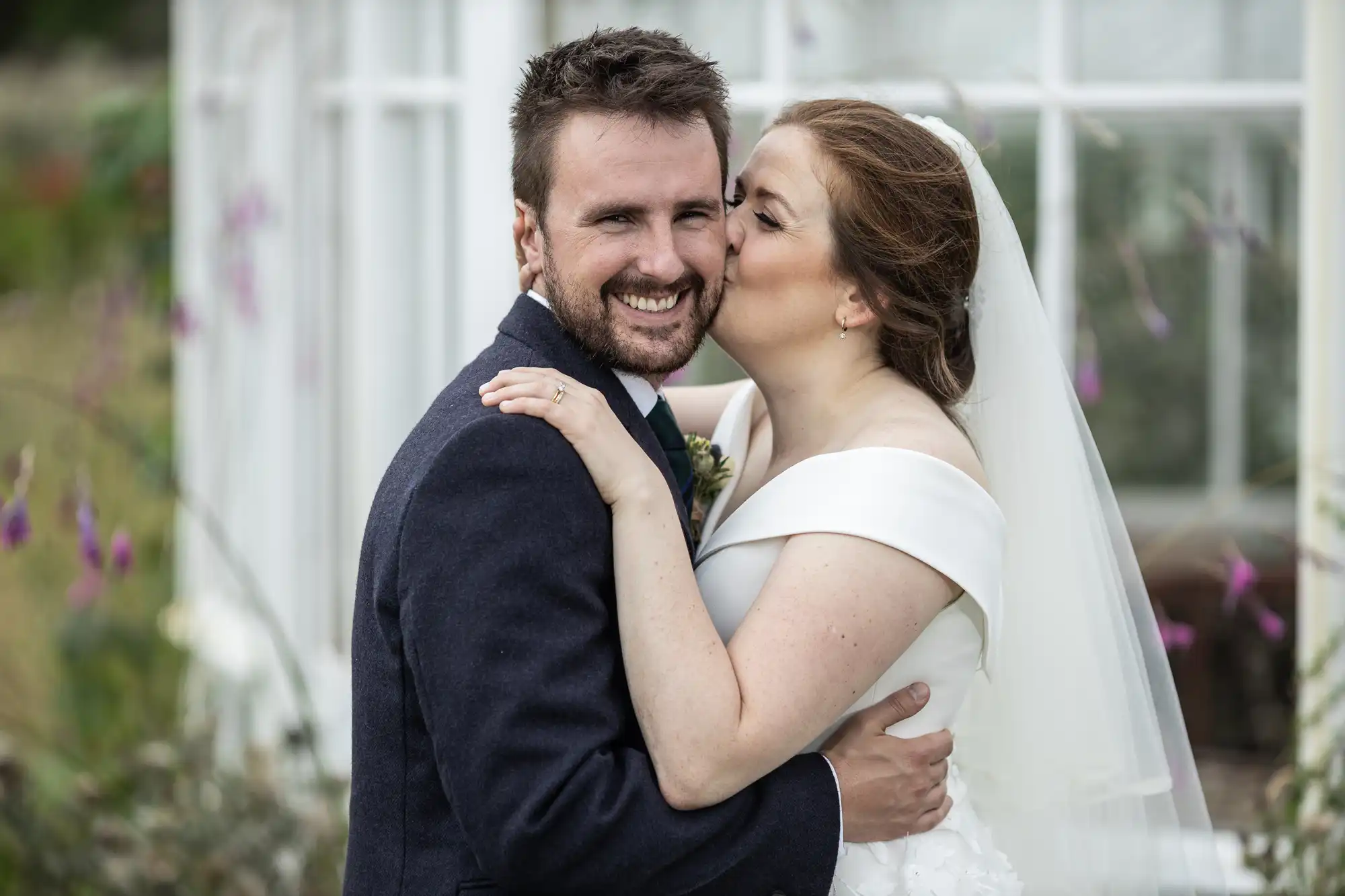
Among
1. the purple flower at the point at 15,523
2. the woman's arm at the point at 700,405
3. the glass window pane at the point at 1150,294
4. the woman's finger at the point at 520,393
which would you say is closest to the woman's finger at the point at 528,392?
the woman's finger at the point at 520,393

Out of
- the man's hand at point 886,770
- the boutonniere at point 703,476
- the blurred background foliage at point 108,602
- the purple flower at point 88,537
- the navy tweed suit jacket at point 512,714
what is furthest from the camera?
the blurred background foliage at point 108,602

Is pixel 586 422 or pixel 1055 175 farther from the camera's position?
pixel 1055 175

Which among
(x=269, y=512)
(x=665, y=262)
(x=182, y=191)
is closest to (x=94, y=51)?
(x=182, y=191)

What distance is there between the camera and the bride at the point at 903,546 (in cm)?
207

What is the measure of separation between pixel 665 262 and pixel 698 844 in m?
0.82

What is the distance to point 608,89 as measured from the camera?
215 cm

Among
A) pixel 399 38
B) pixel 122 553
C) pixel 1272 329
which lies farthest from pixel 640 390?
pixel 1272 329

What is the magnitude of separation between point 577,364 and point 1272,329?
12.2ft

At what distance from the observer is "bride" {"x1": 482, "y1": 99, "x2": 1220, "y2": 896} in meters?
2.07

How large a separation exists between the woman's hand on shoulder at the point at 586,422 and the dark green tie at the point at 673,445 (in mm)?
272

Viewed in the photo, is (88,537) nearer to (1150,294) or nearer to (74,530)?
(1150,294)

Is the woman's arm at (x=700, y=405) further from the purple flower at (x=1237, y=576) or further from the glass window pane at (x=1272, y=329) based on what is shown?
the glass window pane at (x=1272, y=329)

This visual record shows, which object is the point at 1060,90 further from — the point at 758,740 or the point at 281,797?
the point at 281,797

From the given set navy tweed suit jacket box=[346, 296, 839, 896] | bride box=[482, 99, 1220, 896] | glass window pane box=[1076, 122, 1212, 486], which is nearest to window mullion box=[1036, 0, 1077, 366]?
glass window pane box=[1076, 122, 1212, 486]
